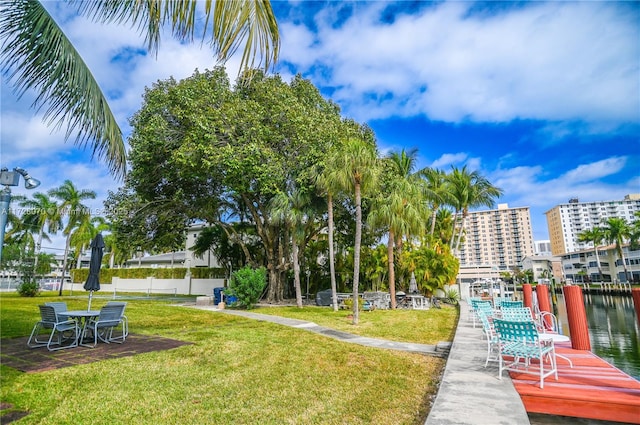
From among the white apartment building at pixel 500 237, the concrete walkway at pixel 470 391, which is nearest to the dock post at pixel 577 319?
the concrete walkway at pixel 470 391

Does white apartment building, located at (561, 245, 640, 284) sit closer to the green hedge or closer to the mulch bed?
the green hedge

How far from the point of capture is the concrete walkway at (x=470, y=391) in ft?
12.6

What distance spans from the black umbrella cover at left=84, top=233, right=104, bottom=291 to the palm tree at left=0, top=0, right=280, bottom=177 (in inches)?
205

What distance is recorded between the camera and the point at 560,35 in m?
8.83

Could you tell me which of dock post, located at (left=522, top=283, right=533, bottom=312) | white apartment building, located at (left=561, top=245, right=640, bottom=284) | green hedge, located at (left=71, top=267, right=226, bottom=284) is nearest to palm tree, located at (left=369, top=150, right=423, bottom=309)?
dock post, located at (left=522, top=283, right=533, bottom=312)

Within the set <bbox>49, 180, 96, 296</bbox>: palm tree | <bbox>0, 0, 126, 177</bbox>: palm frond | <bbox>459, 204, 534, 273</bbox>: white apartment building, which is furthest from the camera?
<bbox>459, 204, 534, 273</bbox>: white apartment building

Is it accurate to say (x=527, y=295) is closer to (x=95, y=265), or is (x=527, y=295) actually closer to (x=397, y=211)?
(x=397, y=211)

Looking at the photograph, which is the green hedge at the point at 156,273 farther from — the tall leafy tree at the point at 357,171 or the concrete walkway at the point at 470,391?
the concrete walkway at the point at 470,391

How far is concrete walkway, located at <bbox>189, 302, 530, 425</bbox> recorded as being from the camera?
3834 mm

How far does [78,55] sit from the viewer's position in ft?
15.3

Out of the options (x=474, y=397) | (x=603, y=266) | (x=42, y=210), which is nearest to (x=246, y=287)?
(x=474, y=397)

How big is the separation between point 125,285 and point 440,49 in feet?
128

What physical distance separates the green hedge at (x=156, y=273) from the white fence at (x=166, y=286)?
631 mm

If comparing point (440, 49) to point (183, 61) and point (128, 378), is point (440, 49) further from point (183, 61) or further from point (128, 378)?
point (128, 378)
